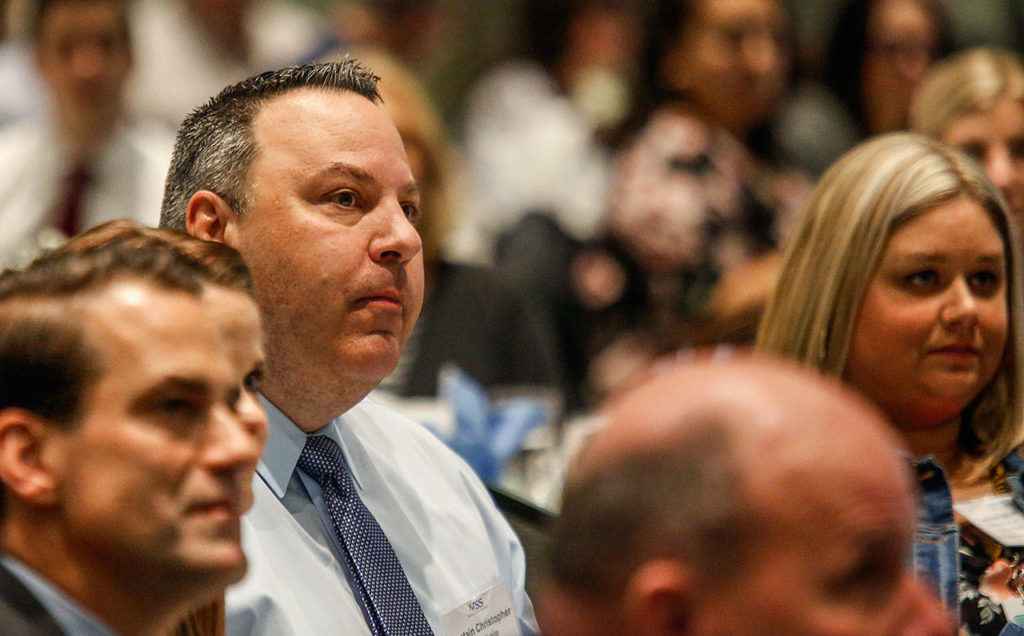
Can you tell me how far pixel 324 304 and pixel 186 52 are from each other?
3.45 meters

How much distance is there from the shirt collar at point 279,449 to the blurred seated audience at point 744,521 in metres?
0.81

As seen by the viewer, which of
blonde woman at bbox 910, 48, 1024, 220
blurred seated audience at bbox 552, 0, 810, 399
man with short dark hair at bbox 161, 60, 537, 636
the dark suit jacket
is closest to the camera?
the dark suit jacket

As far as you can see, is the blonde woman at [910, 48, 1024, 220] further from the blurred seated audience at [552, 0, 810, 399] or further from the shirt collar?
the shirt collar

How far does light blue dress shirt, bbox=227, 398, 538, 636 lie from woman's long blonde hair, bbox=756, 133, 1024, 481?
26.6 inches

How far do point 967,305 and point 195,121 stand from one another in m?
1.36

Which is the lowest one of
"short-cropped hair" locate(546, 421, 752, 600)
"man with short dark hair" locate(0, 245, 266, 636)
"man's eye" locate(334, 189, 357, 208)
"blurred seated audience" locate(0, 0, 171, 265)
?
"short-cropped hair" locate(546, 421, 752, 600)

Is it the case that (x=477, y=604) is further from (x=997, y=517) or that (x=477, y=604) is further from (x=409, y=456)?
(x=997, y=517)

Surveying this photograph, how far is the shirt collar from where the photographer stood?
193 centimetres

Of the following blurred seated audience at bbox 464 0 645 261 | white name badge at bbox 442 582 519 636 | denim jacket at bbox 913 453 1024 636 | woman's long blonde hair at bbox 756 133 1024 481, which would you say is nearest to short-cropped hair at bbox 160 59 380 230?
white name badge at bbox 442 582 519 636

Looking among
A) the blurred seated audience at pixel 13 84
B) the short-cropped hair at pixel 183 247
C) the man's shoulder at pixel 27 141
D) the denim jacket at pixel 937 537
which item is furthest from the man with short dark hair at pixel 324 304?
the blurred seated audience at pixel 13 84

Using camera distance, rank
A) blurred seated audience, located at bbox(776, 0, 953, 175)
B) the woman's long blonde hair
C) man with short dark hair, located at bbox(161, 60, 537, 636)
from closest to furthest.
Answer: man with short dark hair, located at bbox(161, 60, 537, 636), the woman's long blonde hair, blurred seated audience, located at bbox(776, 0, 953, 175)

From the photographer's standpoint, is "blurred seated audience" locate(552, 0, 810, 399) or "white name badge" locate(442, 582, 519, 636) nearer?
"white name badge" locate(442, 582, 519, 636)

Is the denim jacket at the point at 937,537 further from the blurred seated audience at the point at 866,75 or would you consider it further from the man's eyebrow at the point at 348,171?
the blurred seated audience at the point at 866,75

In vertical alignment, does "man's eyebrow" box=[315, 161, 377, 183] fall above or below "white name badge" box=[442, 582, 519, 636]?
above
